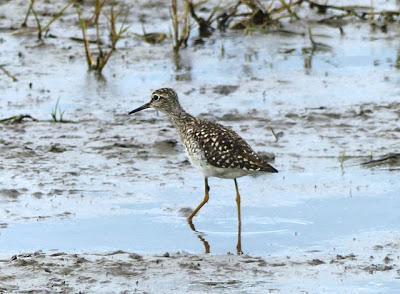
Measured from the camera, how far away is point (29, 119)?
11305mm

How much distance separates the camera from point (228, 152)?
8727 mm

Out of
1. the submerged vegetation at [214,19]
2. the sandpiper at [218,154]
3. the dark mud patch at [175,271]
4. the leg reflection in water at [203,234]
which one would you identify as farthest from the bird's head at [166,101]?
the submerged vegetation at [214,19]

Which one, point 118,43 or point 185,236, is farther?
point 118,43

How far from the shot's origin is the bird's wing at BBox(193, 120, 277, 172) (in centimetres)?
866

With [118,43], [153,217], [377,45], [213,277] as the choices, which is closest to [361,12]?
[377,45]

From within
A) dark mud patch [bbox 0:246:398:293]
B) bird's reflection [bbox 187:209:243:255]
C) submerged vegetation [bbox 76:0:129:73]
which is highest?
submerged vegetation [bbox 76:0:129:73]

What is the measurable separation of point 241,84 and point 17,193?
12.1 feet

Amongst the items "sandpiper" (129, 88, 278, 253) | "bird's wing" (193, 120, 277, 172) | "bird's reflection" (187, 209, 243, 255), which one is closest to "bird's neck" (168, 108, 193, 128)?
"sandpiper" (129, 88, 278, 253)

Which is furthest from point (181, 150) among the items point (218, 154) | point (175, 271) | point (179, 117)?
point (175, 271)

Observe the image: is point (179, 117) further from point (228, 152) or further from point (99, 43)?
point (99, 43)

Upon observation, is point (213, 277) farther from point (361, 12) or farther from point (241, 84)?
point (361, 12)

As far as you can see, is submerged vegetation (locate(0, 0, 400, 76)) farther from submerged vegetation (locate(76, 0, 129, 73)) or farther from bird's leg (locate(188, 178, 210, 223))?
bird's leg (locate(188, 178, 210, 223))

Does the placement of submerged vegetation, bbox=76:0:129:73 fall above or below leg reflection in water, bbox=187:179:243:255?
above

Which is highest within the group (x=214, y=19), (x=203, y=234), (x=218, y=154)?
(x=218, y=154)
